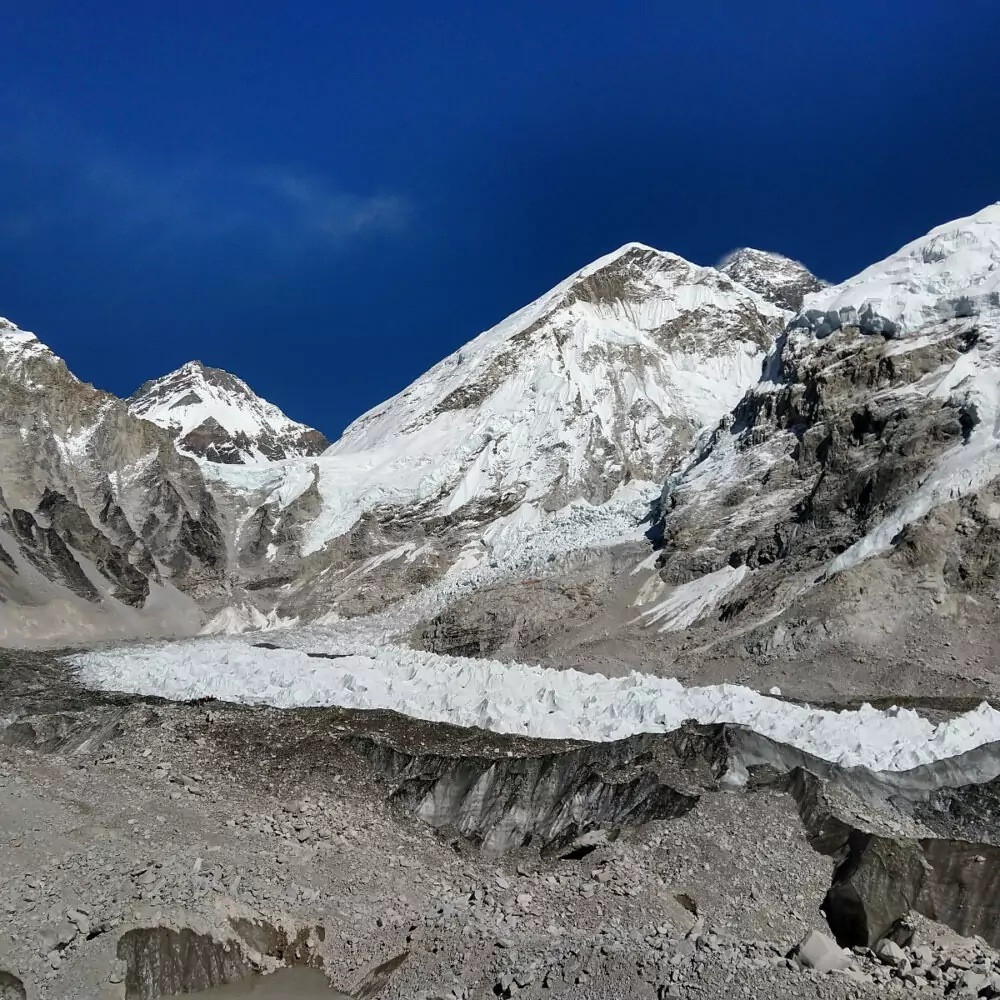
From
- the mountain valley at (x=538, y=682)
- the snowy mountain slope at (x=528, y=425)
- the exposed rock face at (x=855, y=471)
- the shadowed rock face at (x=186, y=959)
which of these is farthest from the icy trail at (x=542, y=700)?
the snowy mountain slope at (x=528, y=425)

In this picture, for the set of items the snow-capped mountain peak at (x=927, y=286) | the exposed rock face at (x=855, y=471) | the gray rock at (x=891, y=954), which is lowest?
the gray rock at (x=891, y=954)

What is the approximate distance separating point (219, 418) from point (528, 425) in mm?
103672

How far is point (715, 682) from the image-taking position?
32.4m

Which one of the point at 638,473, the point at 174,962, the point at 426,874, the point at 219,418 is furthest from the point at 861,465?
the point at 219,418

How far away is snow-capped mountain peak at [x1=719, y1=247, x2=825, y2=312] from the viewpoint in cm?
13162

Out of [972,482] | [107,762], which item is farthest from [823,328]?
[107,762]

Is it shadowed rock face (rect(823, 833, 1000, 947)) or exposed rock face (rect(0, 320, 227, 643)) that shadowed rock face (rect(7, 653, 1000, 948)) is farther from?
exposed rock face (rect(0, 320, 227, 643))

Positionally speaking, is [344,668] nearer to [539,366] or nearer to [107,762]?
[107,762]

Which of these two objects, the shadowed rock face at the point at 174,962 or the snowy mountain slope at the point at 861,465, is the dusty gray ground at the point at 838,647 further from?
the shadowed rock face at the point at 174,962

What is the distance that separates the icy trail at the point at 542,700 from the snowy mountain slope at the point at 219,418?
124 m

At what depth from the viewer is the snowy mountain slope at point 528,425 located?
7375cm

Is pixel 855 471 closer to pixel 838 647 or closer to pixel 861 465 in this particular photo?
pixel 861 465

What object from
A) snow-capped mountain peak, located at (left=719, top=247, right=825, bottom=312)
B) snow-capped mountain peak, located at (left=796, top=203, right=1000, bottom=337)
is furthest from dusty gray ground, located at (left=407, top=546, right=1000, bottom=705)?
snow-capped mountain peak, located at (left=719, top=247, right=825, bottom=312)

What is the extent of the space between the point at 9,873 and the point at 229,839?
2.84 metres
